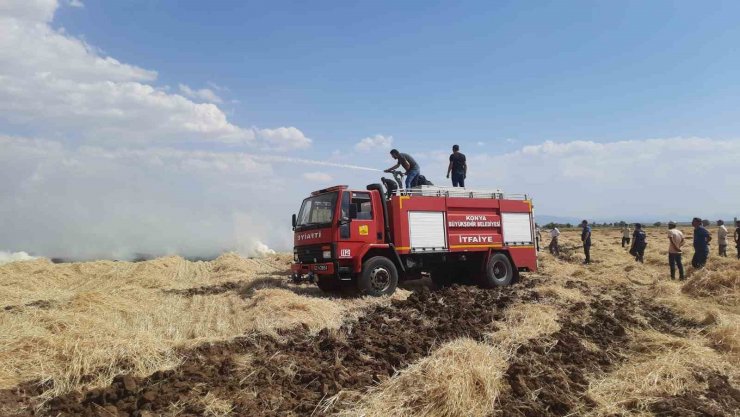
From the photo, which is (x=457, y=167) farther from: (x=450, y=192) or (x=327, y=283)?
(x=327, y=283)

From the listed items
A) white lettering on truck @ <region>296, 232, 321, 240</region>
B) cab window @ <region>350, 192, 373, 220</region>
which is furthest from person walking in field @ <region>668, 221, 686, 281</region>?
white lettering on truck @ <region>296, 232, 321, 240</region>

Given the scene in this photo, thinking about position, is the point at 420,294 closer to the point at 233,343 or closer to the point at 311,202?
the point at 311,202

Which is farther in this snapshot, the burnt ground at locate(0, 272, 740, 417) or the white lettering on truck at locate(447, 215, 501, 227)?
the white lettering on truck at locate(447, 215, 501, 227)

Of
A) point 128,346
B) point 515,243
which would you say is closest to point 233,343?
point 128,346

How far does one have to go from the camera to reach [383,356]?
617cm

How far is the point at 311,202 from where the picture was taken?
40.1ft

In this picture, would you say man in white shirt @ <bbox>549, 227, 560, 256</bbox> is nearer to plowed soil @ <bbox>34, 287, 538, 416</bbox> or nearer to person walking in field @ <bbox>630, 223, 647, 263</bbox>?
person walking in field @ <bbox>630, 223, 647, 263</bbox>

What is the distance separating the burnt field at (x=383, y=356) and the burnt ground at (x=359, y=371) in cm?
2

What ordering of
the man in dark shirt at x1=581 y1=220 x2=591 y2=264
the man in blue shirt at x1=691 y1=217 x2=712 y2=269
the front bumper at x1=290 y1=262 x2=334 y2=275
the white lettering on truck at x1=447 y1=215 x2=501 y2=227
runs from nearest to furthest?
the front bumper at x1=290 y1=262 x2=334 y2=275, the white lettering on truck at x1=447 y1=215 x2=501 y2=227, the man in blue shirt at x1=691 y1=217 x2=712 y2=269, the man in dark shirt at x1=581 y1=220 x2=591 y2=264

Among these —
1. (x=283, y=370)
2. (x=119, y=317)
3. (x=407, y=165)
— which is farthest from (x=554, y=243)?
(x=283, y=370)

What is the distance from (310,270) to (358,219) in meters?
1.62

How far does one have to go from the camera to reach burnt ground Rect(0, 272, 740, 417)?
4555 mm

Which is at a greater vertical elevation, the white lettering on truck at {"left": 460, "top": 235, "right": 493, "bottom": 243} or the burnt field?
the white lettering on truck at {"left": 460, "top": 235, "right": 493, "bottom": 243}

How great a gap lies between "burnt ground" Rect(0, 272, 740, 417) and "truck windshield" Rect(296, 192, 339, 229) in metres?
3.59
